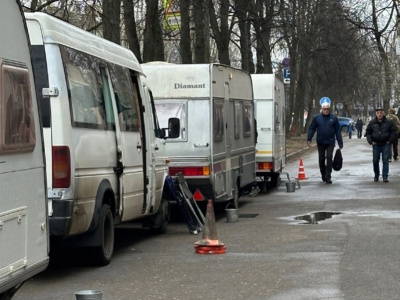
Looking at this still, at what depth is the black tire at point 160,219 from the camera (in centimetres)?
1278

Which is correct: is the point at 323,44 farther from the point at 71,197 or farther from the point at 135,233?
the point at 71,197

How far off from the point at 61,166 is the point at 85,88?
126cm

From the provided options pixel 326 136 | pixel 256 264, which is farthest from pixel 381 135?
pixel 256 264

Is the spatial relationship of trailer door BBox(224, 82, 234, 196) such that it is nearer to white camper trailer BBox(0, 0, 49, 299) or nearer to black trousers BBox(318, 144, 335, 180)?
black trousers BBox(318, 144, 335, 180)

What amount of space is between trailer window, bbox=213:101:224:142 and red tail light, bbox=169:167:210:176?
0.64 meters

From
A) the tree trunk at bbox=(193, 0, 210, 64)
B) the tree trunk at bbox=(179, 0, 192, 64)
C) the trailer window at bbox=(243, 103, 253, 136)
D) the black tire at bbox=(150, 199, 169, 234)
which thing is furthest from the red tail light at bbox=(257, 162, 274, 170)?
the black tire at bbox=(150, 199, 169, 234)

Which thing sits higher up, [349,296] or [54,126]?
[54,126]

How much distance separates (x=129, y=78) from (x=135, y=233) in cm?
279

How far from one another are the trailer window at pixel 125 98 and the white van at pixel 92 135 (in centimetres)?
1

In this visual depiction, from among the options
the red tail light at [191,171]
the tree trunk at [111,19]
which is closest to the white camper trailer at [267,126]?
the tree trunk at [111,19]

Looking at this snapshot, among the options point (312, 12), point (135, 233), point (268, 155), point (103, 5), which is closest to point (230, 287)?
point (135, 233)

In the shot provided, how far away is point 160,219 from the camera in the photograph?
12.9 meters

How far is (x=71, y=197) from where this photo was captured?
28.7 ft

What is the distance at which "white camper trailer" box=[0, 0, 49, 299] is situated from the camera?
630 cm
